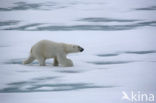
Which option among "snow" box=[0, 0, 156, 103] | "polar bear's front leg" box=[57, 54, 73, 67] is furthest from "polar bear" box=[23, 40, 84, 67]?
"snow" box=[0, 0, 156, 103]

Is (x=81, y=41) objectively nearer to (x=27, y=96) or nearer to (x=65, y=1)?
(x=27, y=96)

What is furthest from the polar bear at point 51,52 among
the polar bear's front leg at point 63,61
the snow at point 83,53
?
the snow at point 83,53

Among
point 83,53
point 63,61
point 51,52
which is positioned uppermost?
point 51,52

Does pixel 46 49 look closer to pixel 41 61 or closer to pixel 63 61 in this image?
pixel 41 61

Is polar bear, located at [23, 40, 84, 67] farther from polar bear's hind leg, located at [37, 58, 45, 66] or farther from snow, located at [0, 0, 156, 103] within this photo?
snow, located at [0, 0, 156, 103]

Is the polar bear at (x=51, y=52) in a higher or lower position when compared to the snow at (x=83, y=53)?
higher

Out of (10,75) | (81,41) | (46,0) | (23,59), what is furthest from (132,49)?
(46,0)

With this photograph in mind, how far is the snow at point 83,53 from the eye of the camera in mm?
6203

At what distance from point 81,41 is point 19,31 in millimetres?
1865

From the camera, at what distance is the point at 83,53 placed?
916cm

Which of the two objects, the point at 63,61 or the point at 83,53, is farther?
the point at 83,53

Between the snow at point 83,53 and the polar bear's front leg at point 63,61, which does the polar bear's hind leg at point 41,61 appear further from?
the polar bear's front leg at point 63,61

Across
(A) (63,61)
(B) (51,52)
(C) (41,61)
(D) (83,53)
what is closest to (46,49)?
(B) (51,52)

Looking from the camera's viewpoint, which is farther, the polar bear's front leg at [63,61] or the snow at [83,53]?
the polar bear's front leg at [63,61]
